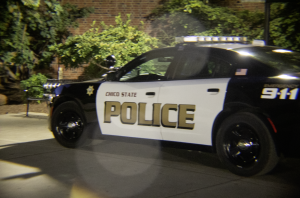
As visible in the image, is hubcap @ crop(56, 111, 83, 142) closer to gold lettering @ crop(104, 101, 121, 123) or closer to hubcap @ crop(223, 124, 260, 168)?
gold lettering @ crop(104, 101, 121, 123)

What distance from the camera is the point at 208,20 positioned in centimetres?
1376

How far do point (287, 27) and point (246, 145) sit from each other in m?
7.89

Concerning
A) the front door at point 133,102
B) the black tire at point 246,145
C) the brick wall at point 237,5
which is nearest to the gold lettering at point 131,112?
the front door at point 133,102

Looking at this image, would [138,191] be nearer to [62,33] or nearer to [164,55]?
[164,55]

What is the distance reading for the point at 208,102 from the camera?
5.36 metres

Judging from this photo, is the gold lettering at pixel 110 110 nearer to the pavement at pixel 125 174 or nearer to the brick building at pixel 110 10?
the pavement at pixel 125 174

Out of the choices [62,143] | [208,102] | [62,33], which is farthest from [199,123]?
[62,33]

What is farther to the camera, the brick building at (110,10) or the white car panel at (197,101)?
the brick building at (110,10)

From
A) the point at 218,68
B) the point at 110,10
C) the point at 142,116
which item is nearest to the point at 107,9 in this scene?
the point at 110,10

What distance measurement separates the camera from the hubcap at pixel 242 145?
16.6 feet

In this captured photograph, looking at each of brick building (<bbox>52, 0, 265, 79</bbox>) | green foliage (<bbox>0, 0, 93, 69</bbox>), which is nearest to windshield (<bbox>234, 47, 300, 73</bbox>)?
green foliage (<bbox>0, 0, 93, 69</bbox>)

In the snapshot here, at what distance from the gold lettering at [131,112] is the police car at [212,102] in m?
0.01

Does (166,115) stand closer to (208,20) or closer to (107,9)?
(208,20)

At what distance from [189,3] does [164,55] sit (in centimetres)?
795
